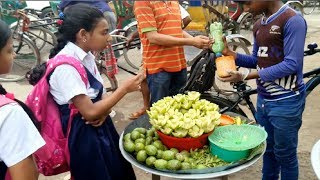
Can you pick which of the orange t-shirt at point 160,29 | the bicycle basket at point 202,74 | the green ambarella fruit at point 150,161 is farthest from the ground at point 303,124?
the green ambarella fruit at point 150,161

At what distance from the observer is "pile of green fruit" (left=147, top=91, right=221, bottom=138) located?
2.00m

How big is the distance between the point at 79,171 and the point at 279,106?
1423mm

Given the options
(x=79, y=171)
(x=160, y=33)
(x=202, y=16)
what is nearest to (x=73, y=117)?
(x=79, y=171)

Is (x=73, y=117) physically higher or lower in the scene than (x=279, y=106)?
higher

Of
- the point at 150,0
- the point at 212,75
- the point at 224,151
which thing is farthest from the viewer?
the point at 212,75

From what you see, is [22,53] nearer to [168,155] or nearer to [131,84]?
[131,84]

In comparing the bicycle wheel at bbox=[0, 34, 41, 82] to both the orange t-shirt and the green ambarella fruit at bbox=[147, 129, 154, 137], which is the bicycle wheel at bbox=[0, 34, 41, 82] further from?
the green ambarella fruit at bbox=[147, 129, 154, 137]

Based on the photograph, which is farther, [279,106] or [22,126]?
[279,106]

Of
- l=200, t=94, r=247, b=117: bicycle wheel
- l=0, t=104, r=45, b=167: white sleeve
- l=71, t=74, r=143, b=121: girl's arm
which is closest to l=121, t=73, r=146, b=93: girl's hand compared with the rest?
l=71, t=74, r=143, b=121: girl's arm

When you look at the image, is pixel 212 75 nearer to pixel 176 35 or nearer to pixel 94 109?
pixel 176 35

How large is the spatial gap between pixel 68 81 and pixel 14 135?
0.64 m

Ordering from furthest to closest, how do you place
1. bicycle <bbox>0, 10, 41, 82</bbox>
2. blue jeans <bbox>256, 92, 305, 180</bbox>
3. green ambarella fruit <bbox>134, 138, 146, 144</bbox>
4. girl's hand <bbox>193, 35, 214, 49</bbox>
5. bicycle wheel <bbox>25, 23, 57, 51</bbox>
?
bicycle wheel <bbox>25, 23, 57, 51</bbox> → bicycle <bbox>0, 10, 41, 82</bbox> → girl's hand <bbox>193, 35, 214, 49</bbox> → blue jeans <bbox>256, 92, 305, 180</bbox> → green ambarella fruit <bbox>134, 138, 146, 144</bbox>

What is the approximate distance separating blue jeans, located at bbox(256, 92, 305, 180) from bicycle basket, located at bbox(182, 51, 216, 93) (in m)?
0.65

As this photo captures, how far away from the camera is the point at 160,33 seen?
3.20 metres
